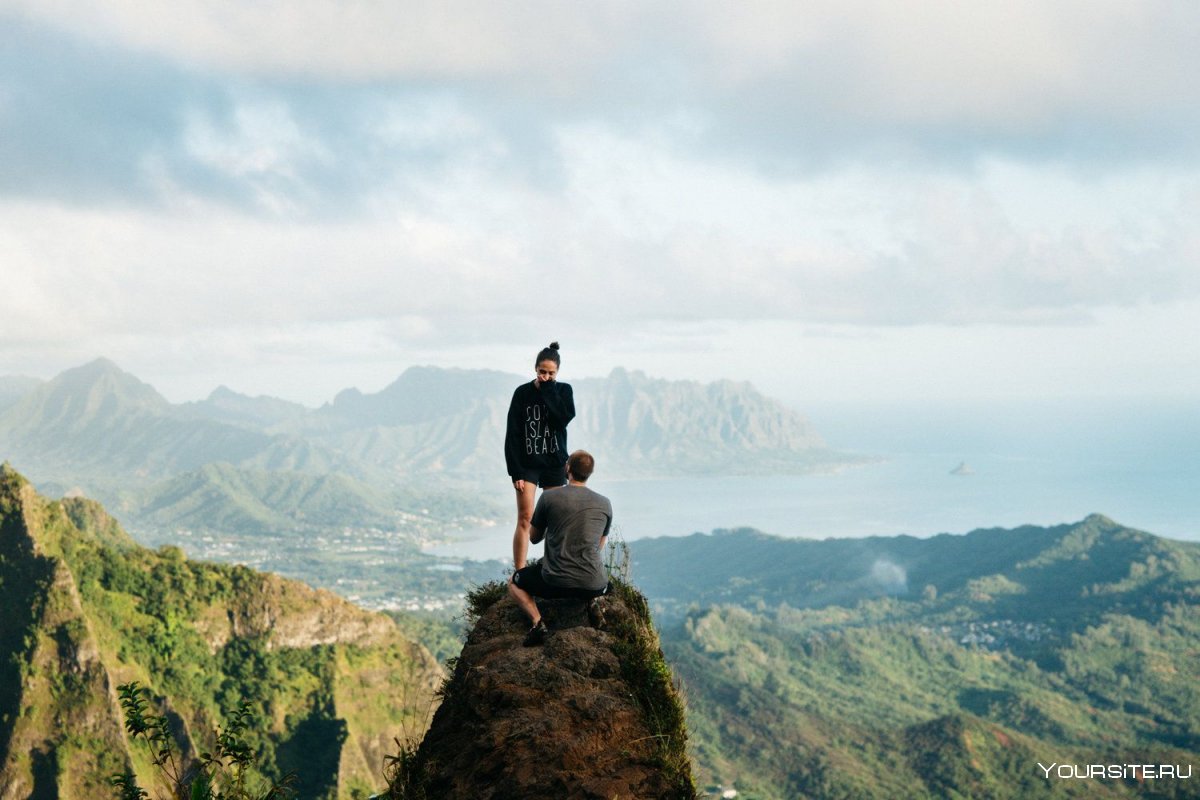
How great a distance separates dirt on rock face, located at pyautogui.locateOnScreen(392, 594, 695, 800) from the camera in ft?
23.2

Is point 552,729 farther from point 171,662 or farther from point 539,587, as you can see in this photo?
point 171,662

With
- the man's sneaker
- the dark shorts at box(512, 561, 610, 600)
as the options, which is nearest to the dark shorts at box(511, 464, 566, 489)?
the dark shorts at box(512, 561, 610, 600)

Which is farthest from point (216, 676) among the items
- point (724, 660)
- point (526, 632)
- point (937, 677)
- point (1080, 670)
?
point (1080, 670)

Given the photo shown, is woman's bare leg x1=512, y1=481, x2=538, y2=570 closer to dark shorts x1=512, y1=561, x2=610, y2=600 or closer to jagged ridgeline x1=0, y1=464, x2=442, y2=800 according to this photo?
dark shorts x1=512, y1=561, x2=610, y2=600

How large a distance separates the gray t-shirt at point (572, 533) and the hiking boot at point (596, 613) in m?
0.19

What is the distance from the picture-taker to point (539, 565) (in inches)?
380

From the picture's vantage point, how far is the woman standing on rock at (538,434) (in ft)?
34.8

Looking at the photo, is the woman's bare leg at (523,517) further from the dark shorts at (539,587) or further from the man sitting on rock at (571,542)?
the man sitting on rock at (571,542)

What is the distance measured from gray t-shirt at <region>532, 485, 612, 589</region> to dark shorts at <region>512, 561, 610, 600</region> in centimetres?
8

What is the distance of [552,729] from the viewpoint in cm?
739

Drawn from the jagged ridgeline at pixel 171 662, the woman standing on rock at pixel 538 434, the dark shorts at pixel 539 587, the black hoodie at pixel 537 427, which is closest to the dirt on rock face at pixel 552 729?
the dark shorts at pixel 539 587

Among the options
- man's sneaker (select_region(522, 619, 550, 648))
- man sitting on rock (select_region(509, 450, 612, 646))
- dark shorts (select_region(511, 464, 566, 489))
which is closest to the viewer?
man's sneaker (select_region(522, 619, 550, 648))

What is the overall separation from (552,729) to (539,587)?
7.41 ft

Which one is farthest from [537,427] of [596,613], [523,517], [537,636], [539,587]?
[537,636]
